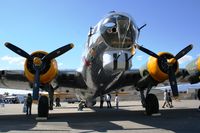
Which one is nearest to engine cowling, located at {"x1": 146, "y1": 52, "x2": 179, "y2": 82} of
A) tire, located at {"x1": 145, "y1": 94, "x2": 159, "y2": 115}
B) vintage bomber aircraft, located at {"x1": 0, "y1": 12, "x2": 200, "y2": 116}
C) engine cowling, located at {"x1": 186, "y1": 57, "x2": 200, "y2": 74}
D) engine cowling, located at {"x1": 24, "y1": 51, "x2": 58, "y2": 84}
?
vintage bomber aircraft, located at {"x1": 0, "y1": 12, "x2": 200, "y2": 116}

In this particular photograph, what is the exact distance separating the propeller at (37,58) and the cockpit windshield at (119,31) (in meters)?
2.02

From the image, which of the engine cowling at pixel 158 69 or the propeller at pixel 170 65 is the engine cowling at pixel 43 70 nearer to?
the propeller at pixel 170 65

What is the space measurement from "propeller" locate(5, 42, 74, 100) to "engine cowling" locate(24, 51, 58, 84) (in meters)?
0.18

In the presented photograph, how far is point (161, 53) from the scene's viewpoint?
53.4 feet

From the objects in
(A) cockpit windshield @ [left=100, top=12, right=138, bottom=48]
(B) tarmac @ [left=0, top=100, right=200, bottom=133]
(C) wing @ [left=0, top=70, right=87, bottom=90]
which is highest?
(A) cockpit windshield @ [left=100, top=12, right=138, bottom=48]

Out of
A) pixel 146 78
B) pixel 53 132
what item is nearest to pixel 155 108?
pixel 146 78

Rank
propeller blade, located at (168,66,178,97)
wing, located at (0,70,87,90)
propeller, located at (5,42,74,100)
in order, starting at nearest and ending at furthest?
propeller, located at (5,42,74,100), propeller blade, located at (168,66,178,97), wing, located at (0,70,87,90)

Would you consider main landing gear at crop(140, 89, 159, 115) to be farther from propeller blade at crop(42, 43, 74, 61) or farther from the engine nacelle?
propeller blade at crop(42, 43, 74, 61)

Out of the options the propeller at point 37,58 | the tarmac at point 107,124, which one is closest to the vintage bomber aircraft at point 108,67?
the propeller at point 37,58

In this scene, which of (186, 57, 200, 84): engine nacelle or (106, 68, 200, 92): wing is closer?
(106, 68, 200, 92): wing

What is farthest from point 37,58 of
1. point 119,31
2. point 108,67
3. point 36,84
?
point 119,31

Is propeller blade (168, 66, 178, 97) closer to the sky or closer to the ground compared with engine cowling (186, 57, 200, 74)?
closer to the ground

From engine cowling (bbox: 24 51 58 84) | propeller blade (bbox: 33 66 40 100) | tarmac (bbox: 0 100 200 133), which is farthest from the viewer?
engine cowling (bbox: 24 51 58 84)

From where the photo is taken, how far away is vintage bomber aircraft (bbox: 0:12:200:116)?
13969 millimetres
